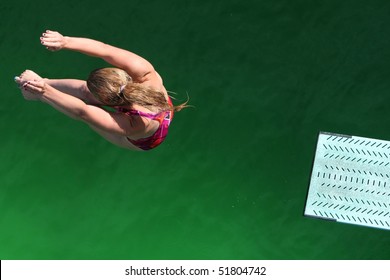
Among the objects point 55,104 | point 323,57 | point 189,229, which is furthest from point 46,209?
point 323,57

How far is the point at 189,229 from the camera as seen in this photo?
3309 mm

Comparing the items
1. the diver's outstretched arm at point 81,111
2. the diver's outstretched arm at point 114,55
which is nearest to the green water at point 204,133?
the diver's outstretched arm at point 114,55

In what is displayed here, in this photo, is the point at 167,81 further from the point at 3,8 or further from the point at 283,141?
the point at 3,8

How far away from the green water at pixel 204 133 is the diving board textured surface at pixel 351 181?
59mm

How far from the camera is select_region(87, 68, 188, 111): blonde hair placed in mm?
1972

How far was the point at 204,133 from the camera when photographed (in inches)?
130

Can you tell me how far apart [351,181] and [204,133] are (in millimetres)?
982

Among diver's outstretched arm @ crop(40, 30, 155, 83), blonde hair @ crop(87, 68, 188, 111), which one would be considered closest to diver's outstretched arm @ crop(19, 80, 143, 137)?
blonde hair @ crop(87, 68, 188, 111)

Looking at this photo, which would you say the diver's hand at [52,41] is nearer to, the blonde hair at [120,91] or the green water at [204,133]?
the blonde hair at [120,91]

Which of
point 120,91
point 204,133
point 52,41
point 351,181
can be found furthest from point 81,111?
point 351,181

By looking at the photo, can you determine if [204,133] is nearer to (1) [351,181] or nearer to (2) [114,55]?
(1) [351,181]

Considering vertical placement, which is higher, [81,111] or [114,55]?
[114,55]

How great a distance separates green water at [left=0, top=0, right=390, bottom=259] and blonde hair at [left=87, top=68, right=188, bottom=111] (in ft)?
4.28

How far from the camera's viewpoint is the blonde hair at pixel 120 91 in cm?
197
